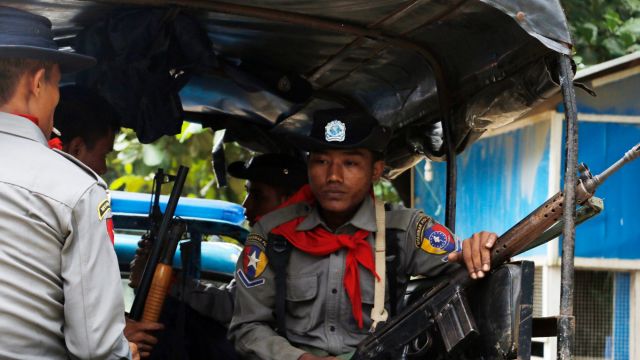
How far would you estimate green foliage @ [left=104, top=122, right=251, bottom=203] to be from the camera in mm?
7754

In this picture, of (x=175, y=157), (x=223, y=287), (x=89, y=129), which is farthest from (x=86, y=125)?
(x=175, y=157)

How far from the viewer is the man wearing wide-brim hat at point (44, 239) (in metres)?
2.61

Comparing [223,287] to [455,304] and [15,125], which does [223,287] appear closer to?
[455,304]

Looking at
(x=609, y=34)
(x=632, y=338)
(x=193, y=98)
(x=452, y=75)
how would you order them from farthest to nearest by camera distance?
(x=609, y=34), (x=632, y=338), (x=193, y=98), (x=452, y=75)

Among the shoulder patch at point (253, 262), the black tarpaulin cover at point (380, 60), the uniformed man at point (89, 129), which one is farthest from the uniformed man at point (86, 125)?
the shoulder patch at point (253, 262)

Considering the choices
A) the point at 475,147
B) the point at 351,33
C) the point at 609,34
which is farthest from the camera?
the point at 475,147

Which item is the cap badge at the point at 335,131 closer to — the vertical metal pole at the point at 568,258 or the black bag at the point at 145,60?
the black bag at the point at 145,60

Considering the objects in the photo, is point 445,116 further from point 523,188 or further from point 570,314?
point 523,188

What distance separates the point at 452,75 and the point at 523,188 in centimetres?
356

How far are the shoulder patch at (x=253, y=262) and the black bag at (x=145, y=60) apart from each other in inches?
29.1

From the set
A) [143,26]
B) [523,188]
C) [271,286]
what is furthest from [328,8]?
[523,188]

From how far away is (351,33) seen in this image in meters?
4.06

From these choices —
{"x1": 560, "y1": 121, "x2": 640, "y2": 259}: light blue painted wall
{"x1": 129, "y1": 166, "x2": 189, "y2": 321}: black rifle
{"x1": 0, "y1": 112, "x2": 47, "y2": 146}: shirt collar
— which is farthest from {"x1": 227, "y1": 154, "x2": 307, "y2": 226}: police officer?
{"x1": 560, "y1": 121, "x2": 640, "y2": 259}: light blue painted wall

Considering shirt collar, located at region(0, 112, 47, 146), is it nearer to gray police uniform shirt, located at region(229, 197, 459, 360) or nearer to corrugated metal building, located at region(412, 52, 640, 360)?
gray police uniform shirt, located at region(229, 197, 459, 360)
